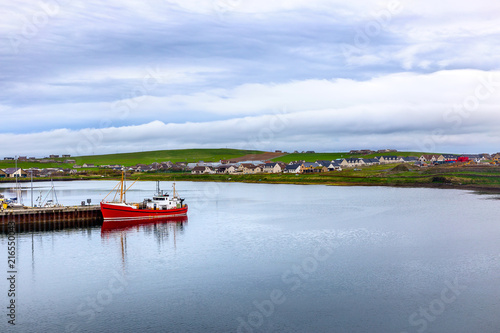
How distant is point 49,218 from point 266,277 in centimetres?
3698

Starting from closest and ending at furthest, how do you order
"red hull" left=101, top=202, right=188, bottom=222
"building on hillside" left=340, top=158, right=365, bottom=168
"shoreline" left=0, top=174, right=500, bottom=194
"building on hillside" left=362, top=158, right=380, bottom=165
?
"red hull" left=101, top=202, right=188, bottom=222 < "shoreline" left=0, top=174, right=500, bottom=194 < "building on hillside" left=340, top=158, right=365, bottom=168 < "building on hillside" left=362, top=158, right=380, bottom=165

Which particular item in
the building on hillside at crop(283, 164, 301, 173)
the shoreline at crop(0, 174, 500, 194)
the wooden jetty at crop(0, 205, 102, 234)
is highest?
the building on hillside at crop(283, 164, 301, 173)

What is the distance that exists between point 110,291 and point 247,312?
9.73m

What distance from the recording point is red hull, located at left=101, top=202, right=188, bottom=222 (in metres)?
56.3

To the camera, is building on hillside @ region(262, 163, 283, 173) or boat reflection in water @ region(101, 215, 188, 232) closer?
boat reflection in water @ region(101, 215, 188, 232)

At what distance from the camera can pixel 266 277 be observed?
97.9 feet

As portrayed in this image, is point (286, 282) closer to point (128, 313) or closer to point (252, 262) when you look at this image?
point (252, 262)

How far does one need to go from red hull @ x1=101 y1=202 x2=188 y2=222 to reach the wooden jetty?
2.19m

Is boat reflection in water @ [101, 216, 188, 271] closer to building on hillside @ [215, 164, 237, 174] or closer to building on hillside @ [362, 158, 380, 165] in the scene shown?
building on hillside @ [215, 164, 237, 174]

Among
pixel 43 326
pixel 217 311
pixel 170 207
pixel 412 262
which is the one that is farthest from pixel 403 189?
pixel 43 326

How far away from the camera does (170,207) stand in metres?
60.6

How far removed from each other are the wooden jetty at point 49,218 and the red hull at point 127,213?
2.19 meters

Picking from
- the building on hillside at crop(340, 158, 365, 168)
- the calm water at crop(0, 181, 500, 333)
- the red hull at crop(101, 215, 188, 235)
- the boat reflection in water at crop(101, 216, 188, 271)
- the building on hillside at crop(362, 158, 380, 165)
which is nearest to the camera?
the calm water at crop(0, 181, 500, 333)

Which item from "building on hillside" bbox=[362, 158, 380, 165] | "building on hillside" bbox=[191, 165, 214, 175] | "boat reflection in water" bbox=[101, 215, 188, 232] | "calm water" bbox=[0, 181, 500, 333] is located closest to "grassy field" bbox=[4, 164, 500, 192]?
"building on hillside" bbox=[191, 165, 214, 175]
